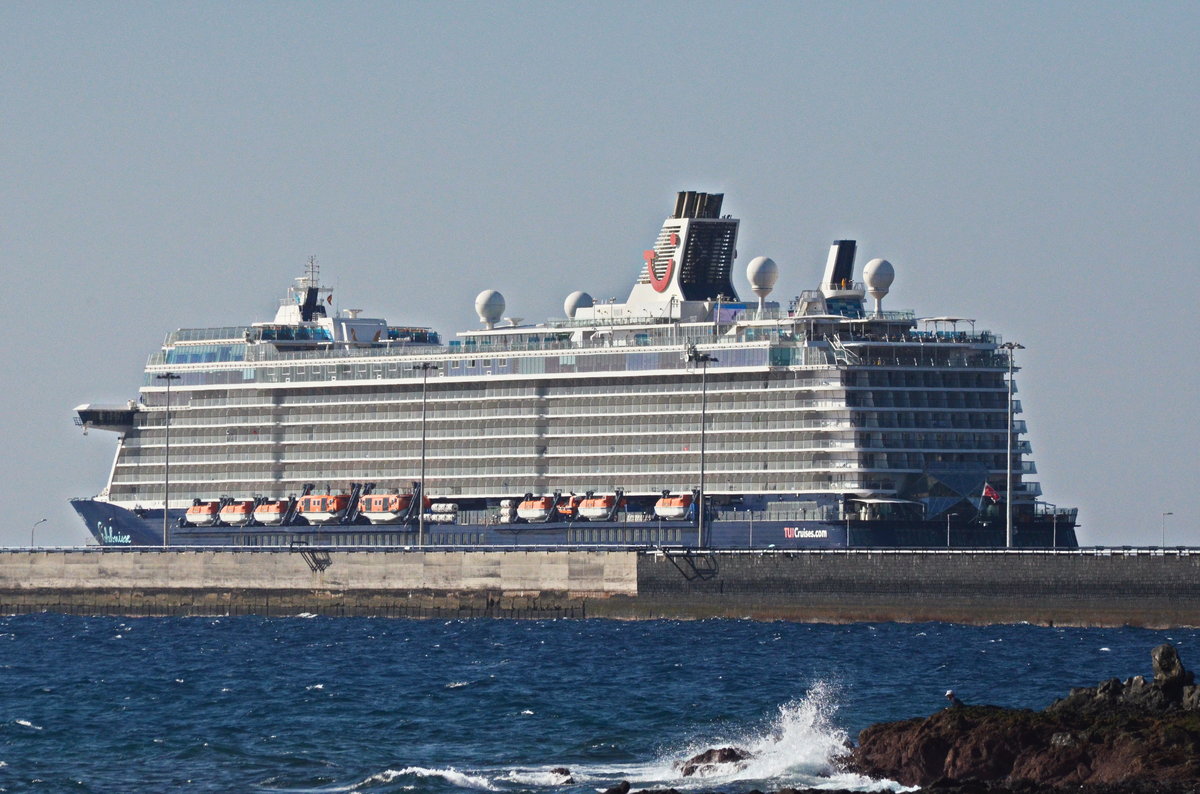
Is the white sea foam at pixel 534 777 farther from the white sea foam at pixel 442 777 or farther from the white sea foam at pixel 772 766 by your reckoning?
the white sea foam at pixel 442 777

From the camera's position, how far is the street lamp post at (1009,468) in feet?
335

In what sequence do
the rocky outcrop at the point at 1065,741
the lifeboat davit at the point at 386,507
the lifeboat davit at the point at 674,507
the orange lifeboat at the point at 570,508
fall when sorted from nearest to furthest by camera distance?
the rocky outcrop at the point at 1065,741 < the lifeboat davit at the point at 674,507 < the orange lifeboat at the point at 570,508 < the lifeboat davit at the point at 386,507

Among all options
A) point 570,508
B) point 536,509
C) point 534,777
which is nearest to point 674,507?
point 570,508

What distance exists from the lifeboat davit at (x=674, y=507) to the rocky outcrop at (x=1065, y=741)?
62.2 meters

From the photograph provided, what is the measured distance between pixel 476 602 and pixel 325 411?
75.6 ft

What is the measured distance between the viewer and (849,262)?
11806cm

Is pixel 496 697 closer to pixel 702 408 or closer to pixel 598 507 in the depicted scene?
pixel 702 408

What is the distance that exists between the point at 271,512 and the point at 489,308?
1638 cm

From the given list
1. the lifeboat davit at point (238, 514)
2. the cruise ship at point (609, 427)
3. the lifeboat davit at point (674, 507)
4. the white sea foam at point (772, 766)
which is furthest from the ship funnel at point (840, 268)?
the white sea foam at point (772, 766)

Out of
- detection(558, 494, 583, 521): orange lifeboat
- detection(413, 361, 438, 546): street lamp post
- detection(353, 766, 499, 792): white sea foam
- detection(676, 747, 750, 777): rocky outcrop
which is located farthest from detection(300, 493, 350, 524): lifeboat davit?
detection(676, 747, 750, 777): rocky outcrop

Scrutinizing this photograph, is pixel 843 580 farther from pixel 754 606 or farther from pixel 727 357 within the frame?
pixel 727 357

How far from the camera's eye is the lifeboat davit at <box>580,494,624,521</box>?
115 m

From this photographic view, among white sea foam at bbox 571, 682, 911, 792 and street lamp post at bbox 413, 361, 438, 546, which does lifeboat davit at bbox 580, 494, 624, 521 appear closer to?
street lamp post at bbox 413, 361, 438, 546

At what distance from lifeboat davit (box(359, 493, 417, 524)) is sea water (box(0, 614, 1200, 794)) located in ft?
61.1
